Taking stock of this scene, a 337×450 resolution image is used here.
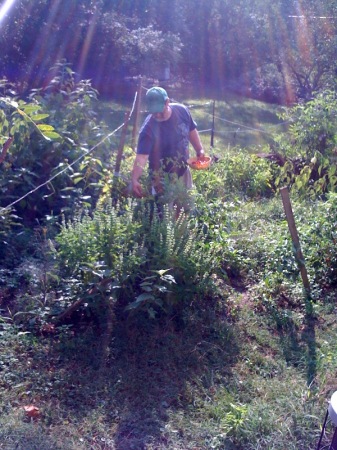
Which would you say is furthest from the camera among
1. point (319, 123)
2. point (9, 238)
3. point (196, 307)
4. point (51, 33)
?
point (51, 33)

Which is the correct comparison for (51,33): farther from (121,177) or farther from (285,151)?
(121,177)

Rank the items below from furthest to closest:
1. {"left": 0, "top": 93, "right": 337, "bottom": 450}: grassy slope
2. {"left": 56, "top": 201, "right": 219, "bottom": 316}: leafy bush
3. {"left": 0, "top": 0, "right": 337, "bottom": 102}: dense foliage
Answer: {"left": 0, "top": 0, "right": 337, "bottom": 102}: dense foliage
{"left": 56, "top": 201, "right": 219, "bottom": 316}: leafy bush
{"left": 0, "top": 93, "right": 337, "bottom": 450}: grassy slope

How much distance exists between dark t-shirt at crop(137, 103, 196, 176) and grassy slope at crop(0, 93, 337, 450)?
1.59m

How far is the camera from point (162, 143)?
239 inches

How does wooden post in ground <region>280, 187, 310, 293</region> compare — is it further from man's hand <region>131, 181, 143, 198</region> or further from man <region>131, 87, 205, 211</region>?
man's hand <region>131, 181, 143, 198</region>

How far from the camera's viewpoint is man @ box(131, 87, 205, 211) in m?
5.76

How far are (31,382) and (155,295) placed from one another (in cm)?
104

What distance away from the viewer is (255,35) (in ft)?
87.8

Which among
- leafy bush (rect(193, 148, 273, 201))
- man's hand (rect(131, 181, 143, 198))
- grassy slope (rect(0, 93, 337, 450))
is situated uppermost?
man's hand (rect(131, 181, 143, 198))

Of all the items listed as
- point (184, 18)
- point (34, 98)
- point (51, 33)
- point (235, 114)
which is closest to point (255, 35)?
point (184, 18)

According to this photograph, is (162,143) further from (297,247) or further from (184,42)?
(184,42)

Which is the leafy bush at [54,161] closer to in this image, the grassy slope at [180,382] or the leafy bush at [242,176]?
the leafy bush at [242,176]

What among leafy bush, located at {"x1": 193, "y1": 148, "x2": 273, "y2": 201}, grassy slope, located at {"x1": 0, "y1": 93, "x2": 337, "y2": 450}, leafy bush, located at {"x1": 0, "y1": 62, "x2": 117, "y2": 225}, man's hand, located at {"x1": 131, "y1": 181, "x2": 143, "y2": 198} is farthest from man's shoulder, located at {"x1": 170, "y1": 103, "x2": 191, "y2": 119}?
grassy slope, located at {"x1": 0, "y1": 93, "x2": 337, "y2": 450}

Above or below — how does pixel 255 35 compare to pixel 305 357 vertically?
above
